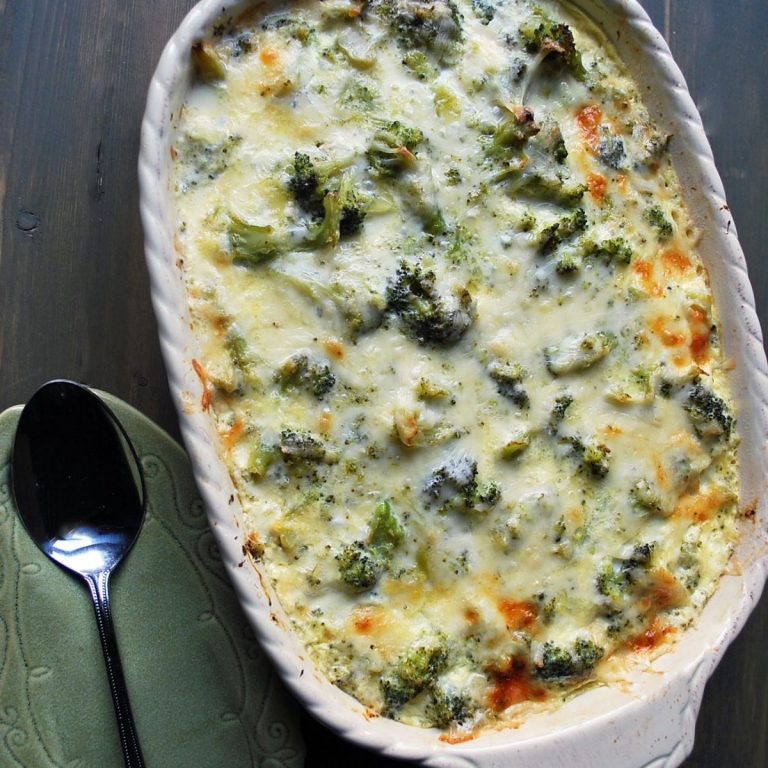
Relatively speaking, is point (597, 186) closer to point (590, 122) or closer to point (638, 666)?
point (590, 122)

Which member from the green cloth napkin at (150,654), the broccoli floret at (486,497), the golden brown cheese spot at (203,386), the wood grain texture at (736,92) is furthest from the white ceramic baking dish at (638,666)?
the broccoli floret at (486,497)

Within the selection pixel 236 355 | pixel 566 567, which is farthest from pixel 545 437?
pixel 236 355

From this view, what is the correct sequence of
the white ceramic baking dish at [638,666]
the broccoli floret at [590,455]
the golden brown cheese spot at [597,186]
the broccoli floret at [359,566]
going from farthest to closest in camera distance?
the golden brown cheese spot at [597,186] → the broccoli floret at [590,455] → the broccoli floret at [359,566] → the white ceramic baking dish at [638,666]

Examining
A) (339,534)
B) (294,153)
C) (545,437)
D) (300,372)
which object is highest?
(294,153)

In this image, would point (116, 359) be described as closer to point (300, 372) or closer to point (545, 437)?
point (300, 372)

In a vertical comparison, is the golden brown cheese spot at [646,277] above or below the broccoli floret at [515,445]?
above

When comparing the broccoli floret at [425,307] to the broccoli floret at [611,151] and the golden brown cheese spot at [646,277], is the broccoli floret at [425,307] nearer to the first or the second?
the golden brown cheese spot at [646,277]

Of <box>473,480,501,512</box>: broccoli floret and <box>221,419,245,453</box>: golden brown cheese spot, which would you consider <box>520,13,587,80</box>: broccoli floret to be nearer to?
<box>473,480,501,512</box>: broccoli floret
